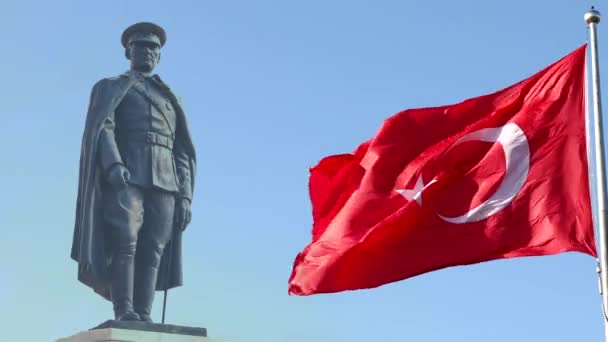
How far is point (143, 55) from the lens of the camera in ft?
88.4

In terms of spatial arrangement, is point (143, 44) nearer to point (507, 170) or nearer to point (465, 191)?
point (465, 191)

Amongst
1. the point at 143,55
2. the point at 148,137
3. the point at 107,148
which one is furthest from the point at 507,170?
the point at 143,55

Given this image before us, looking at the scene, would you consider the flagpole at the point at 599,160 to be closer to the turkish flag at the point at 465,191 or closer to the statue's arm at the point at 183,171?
the turkish flag at the point at 465,191

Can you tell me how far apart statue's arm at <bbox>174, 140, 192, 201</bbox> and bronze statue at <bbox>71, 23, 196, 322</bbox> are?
2cm

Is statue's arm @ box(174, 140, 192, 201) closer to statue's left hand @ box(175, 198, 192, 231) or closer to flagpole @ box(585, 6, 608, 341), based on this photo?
statue's left hand @ box(175, 198, 192, 231)

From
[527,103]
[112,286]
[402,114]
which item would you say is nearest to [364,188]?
[402,114]

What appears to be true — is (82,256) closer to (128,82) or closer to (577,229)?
(128,82)

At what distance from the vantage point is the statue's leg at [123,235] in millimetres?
25188

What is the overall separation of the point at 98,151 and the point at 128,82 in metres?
1.59

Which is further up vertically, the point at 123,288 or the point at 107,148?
the point at 107,148

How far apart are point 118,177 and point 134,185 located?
37 cm

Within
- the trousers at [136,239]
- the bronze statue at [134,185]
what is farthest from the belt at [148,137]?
the trousers at [136,239]

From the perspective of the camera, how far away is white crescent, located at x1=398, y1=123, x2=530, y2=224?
12969mm

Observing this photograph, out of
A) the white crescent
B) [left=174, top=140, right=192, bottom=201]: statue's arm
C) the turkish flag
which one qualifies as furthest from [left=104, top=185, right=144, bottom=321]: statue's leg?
the white crescent
